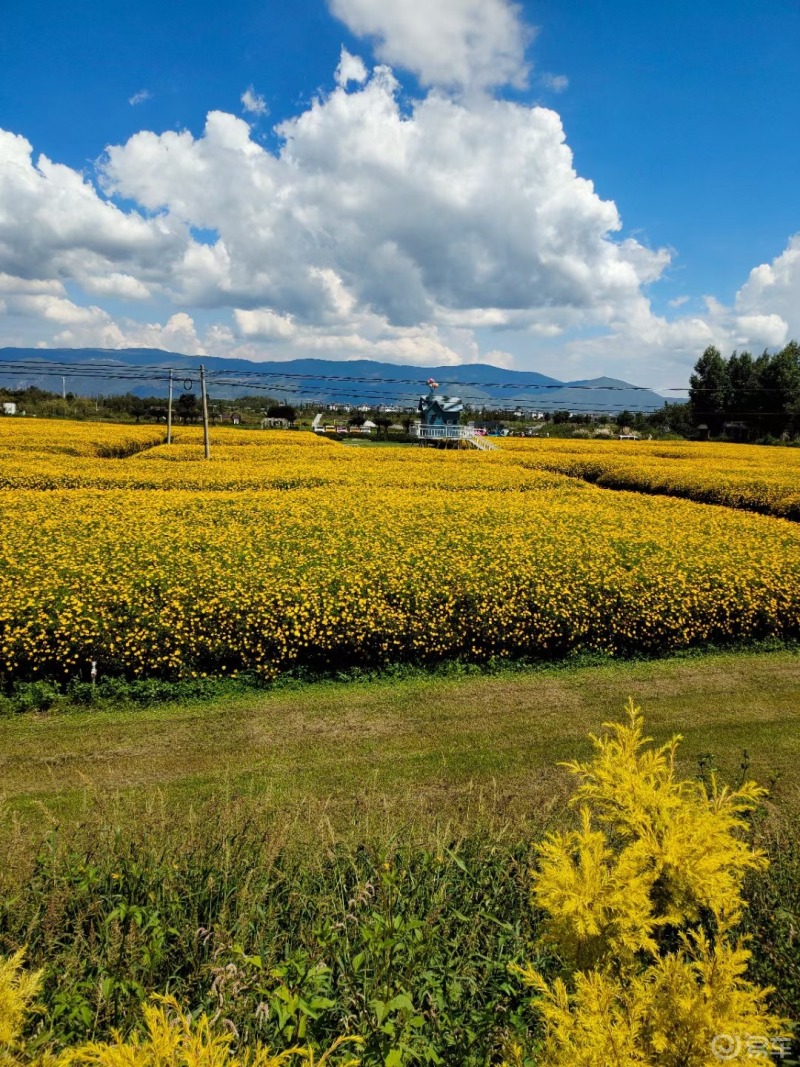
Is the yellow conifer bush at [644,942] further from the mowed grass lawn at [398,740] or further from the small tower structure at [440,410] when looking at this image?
the small tower structure at [440,410]

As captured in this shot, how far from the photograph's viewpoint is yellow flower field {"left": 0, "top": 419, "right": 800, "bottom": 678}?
8.53 metres

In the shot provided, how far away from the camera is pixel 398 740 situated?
24.3ft

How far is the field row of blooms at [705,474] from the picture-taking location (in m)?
21.5

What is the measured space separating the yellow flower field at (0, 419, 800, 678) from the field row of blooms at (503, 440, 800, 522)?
5.73 metres

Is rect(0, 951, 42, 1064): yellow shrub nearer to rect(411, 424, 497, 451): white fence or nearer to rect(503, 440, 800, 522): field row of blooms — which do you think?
rect(503, 440, 800, 522): field row of blooms

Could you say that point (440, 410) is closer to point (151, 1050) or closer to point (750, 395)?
point (750, 395)

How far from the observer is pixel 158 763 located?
22.3 ft

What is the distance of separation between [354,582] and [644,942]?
779 cm

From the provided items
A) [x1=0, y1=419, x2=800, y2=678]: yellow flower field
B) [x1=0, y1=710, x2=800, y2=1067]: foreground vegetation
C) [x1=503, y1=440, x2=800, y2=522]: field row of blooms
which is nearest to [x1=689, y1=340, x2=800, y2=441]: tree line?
[x1=503, y1=440, x2=800, y2=522]: field row of blooms

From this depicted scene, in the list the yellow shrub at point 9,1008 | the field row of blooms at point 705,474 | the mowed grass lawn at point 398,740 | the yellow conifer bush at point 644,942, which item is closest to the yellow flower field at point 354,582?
the mowed grass lawn at point 398,740

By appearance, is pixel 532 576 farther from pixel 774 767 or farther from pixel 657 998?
pixel 657 998

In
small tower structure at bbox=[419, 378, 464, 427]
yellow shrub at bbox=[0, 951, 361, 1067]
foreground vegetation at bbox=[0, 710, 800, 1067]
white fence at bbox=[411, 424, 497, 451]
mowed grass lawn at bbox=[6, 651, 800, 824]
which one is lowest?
mowed grass lawn at bbox=[6, 651, 800, 824]

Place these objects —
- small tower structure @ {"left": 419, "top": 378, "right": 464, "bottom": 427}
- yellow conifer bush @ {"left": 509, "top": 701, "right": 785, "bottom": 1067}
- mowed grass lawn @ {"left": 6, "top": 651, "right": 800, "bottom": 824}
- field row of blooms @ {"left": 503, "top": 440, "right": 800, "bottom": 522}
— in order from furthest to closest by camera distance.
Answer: small tower structure @ {"left": 419, "top": 378, "right": 464, "bottom": 427}
field row of blooms @ {"left": 503, "top": 440, "right": 800, "bottom": 522}
mowed grass lawn @ {"left": 6, "top": 651, "right": 800, "bottom": 824}
yellow conifer bush @ {"left": 509, "top": 701, "right": 785, "bottom": 1067}

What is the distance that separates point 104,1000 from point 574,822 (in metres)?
4.00
